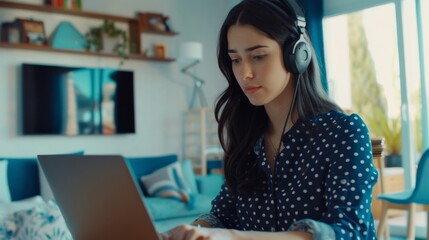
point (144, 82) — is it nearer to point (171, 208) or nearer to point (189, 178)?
point (189, 178)

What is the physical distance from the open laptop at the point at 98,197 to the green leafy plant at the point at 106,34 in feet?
13.0

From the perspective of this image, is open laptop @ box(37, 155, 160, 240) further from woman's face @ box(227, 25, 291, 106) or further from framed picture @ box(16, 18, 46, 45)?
framed picture @ box(16, 18, 46, 45)

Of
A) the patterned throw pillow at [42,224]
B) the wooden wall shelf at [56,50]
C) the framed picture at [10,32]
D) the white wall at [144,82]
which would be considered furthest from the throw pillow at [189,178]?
the patterned throw pillow at [42,224]

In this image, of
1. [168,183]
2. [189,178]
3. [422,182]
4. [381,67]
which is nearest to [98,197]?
[422,182]

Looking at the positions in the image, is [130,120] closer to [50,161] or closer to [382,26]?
[382,26]

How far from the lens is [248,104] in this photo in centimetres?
126

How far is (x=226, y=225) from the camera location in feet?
3.97

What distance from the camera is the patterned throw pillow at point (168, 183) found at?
4055 millimetres

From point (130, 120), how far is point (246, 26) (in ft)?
12.9

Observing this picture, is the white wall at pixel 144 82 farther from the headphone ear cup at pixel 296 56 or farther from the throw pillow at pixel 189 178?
the headphone ear cup at pixel 296 56

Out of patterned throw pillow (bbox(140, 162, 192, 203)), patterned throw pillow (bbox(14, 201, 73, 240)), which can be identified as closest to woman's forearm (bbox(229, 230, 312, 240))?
patterned throw pillow (bbox(14, 201, 73, 240))

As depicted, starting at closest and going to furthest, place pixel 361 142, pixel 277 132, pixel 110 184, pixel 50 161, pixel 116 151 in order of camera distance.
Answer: pixel 110 184 < pixel 50 161 < pixel 361 142 < pixel 277 132 < pixel 116 151

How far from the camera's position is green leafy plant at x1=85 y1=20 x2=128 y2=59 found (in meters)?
4.64

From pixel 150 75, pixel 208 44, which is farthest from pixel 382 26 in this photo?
pixel 150 75
